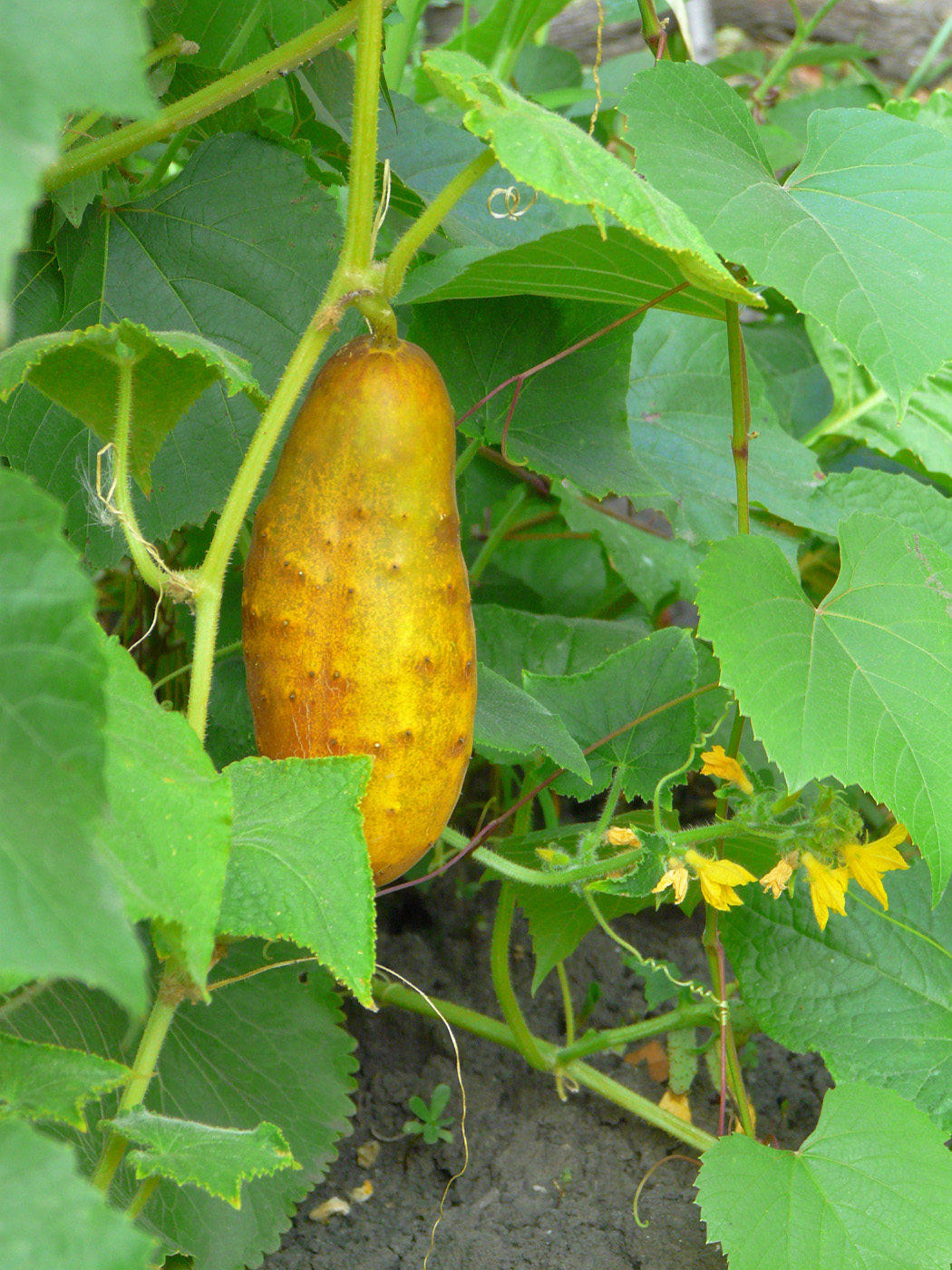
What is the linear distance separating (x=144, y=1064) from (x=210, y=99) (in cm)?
67

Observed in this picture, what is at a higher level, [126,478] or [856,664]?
[126,478]

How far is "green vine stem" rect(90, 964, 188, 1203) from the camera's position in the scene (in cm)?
62

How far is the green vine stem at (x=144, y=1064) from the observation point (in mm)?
625

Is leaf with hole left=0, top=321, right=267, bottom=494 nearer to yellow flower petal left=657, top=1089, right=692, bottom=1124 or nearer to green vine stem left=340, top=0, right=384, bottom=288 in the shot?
green vine stem left=340, top=0, right=384, bottom=288

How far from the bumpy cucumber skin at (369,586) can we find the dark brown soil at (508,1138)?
1.65ft

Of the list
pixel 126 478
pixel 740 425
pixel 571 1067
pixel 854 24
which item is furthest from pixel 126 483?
pixel 854 24

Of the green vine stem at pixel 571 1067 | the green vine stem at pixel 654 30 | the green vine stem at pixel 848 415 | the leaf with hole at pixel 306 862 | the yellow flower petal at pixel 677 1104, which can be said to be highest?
the green vine stem at pixel 654 30

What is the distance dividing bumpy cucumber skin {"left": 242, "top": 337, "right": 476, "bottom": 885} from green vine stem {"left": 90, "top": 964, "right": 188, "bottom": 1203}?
159 millimetres

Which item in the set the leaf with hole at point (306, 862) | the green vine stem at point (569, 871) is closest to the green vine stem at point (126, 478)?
the leaf with hole at point (306, 862)

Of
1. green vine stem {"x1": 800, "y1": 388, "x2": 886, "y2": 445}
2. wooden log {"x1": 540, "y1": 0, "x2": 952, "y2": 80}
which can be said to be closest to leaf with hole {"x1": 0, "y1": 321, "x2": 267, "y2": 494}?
green vine stem {"x1": 800, "y1": 388, "x2": 886, "y2": 445}

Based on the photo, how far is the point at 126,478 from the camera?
27.9 inches

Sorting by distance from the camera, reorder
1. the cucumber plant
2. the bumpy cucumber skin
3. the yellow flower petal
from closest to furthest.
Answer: the cucumber plant, the bumpy cucumber skin, the yellow flower petal

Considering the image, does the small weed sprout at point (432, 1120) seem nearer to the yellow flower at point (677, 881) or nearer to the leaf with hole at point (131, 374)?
the yellow flower at point (677, 881)

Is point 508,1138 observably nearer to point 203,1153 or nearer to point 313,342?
point 203,1153
